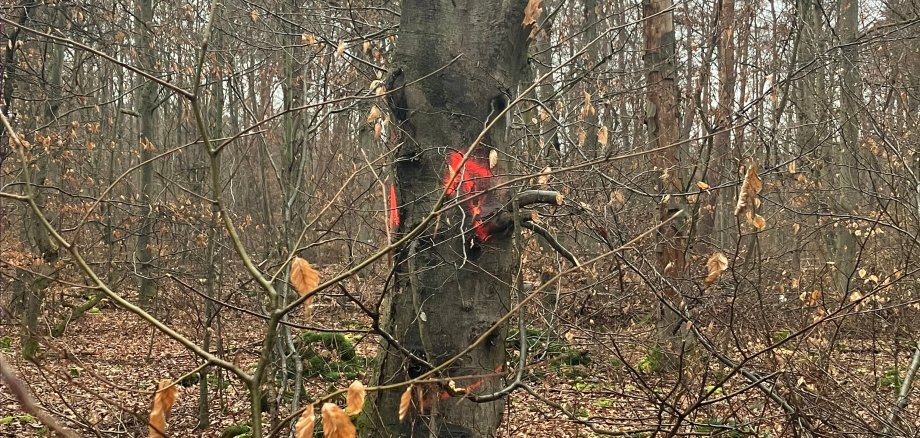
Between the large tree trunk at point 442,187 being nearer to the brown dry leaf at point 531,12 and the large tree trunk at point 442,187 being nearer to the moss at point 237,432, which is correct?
the brown dry leaf at point 531,12

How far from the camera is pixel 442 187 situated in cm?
334

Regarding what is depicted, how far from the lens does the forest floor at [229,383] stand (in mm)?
4707

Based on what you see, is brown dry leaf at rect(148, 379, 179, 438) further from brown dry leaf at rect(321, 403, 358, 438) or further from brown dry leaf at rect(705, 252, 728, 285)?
brown dry leaf at rect(705, 252, 728, 285)

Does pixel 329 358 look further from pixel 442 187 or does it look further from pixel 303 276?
pixel 303 276

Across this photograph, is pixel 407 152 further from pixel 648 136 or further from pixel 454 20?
pixel 648 136

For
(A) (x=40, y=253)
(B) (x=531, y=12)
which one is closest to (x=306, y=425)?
(B) (x=531, y=12)

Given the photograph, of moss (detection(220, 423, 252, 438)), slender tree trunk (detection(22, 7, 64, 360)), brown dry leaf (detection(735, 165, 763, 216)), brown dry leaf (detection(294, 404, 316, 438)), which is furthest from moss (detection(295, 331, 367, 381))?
brown dry leaf (detection(294, 404, 316, 438))

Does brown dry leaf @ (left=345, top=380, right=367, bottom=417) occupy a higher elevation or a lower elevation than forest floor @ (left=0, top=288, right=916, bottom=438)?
higher

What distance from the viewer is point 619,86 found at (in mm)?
9320

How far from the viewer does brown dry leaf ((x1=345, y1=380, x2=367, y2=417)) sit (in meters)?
1.67

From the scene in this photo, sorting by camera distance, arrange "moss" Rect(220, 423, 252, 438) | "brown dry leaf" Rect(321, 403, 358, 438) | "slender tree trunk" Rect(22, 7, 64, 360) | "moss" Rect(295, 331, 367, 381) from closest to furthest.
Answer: "brown dry leaf" Rect(321, 403, 358, 438) → "moss" Rect(220, 423, 252, 438) → "moss" Rect(295, 331, 367, 381) → "slender tree trunk" Rect(22, 7, 64, 360)

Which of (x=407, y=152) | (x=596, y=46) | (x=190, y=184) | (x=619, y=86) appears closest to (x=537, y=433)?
(x=407, y=152)

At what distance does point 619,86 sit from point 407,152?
644cm

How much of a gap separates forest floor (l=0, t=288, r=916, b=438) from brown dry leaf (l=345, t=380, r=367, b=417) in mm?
2480
